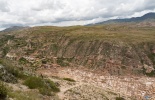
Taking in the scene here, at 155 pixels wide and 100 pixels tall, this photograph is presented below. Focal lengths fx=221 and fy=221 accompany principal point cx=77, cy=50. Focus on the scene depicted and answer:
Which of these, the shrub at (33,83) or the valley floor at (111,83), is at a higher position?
the shrub at (33,83)

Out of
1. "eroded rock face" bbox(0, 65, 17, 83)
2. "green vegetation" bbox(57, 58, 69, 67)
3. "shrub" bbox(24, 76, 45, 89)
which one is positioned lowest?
"green vegetation" bbox(57, 58, 69, 67)

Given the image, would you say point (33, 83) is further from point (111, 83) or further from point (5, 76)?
point (111, 83)

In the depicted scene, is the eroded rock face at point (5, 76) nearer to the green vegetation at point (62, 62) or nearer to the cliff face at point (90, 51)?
the cliff face at point (90, 51)

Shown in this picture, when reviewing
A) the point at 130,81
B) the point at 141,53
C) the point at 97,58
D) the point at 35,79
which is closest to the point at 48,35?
the point at 97,58

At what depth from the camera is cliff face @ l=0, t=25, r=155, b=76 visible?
72625 mm

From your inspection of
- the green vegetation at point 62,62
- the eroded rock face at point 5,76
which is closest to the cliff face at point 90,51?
the green vegetation at point 62,62

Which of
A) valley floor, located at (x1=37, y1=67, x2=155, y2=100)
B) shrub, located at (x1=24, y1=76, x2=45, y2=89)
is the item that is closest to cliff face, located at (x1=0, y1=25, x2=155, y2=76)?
valley floor, located at (x1=37, y1=67, x2=155, y2=100)

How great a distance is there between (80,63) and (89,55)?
19.9ft

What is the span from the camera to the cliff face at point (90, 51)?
7262 centimetres

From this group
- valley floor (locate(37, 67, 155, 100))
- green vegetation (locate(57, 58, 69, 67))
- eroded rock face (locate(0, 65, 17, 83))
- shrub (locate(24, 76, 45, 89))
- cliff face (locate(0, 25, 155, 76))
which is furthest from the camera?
green vegetation (locate(57, 58, 69, 67))

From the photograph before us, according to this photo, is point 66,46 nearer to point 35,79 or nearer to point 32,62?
point 32,62

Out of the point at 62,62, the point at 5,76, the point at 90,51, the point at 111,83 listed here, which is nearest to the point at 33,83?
the point at 5,76

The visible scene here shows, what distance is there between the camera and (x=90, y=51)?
86.8 meters

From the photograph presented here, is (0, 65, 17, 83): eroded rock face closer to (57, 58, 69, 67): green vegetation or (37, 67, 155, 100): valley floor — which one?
(37, 67, 155, 100): valley floor
